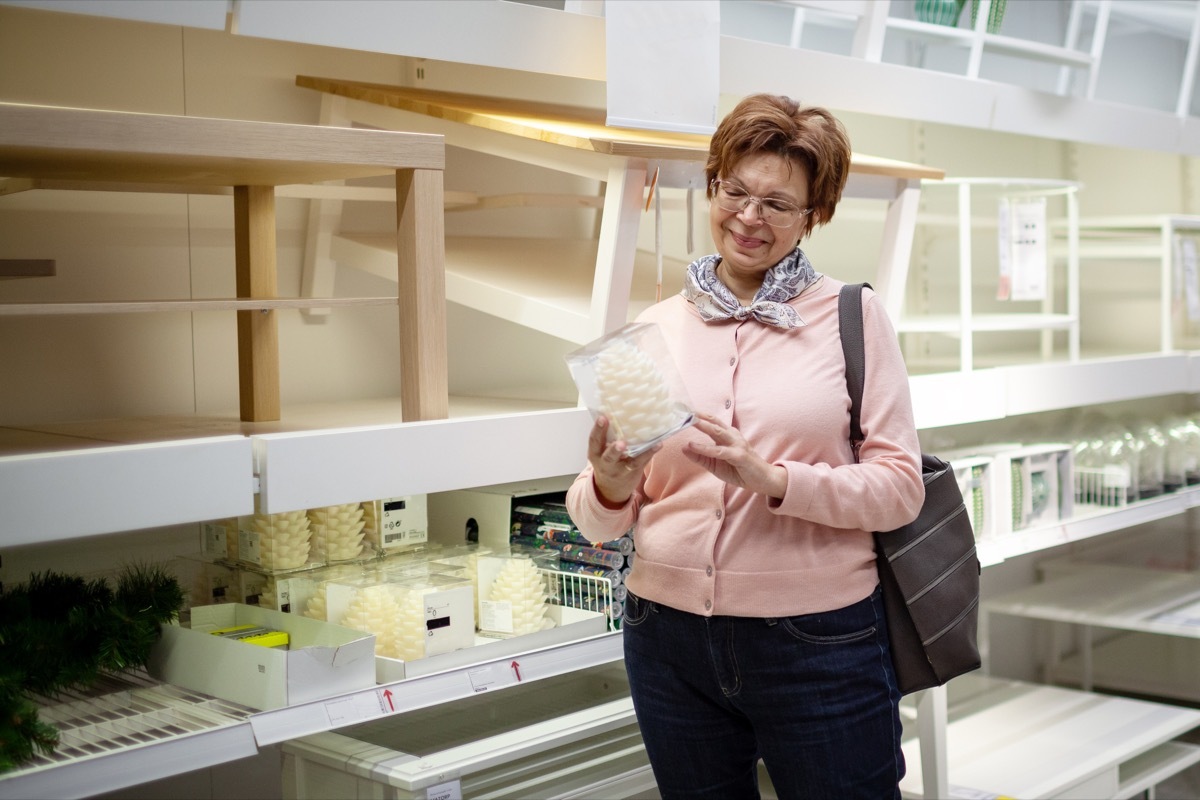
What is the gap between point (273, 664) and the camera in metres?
1.70

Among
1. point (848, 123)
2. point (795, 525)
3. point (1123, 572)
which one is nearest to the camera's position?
point (795, 525)

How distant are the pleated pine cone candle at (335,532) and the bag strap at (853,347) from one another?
0.94 meters

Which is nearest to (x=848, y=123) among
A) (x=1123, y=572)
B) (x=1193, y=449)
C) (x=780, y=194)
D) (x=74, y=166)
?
(x=1193, y=449)

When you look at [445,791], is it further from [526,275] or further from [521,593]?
[526,275]

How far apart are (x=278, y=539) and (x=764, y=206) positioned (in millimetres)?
1017

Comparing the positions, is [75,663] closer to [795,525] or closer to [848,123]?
[795,525]

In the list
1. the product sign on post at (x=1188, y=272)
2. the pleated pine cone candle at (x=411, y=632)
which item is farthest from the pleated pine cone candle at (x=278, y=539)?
the product sign on post at (x=1188, y=272)

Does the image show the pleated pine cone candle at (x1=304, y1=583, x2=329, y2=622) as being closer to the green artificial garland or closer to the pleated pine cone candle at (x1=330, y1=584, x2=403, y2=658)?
→ the pleated pine cone candle at (x1=330, y1=584, x2=403, y2=658)

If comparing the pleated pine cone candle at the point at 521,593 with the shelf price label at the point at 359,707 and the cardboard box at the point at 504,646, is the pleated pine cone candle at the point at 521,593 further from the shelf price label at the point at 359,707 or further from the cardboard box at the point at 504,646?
the shelf price label at the point at 359,707

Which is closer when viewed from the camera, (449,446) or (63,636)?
(63,636)

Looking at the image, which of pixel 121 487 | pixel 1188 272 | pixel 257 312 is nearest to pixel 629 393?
pixel 121 487

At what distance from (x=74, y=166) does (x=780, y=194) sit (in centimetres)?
102

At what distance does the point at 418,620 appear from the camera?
1.95 meters

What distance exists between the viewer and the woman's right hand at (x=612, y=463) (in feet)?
4.85
